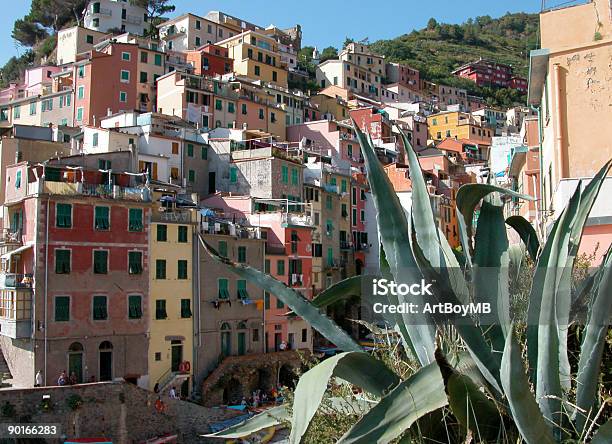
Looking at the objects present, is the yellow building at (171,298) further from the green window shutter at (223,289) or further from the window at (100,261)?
the window at (100,261)

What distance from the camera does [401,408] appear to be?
4328mm

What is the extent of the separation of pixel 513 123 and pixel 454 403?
8834 centimetres

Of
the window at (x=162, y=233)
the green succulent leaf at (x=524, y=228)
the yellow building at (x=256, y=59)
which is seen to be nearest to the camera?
the green succulent leaf at (x=524, y=228)

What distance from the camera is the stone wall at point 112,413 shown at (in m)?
24.8

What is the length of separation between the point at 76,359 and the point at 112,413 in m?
2.84

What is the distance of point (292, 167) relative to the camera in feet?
137

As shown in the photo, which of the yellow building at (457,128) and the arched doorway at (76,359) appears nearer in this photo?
the arched doorway at (76,359)

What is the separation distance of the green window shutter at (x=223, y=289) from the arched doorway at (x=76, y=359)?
7.34m

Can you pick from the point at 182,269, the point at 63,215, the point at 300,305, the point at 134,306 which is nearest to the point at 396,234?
the point at 300,305

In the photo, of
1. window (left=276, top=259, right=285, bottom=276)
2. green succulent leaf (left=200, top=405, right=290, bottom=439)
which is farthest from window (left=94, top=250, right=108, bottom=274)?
green succulent leaf (left=200, top=405, right=290, bottom=439)

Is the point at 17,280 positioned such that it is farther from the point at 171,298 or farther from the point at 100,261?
the point at 171,298

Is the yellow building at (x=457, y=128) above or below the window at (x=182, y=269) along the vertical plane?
above

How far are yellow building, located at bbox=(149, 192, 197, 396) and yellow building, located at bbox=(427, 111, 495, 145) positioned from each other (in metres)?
53.1

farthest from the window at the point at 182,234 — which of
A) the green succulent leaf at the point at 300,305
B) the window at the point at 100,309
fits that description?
the green succulent leaf at the point at 300,305
